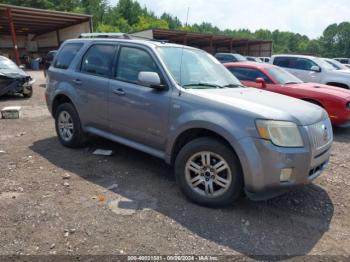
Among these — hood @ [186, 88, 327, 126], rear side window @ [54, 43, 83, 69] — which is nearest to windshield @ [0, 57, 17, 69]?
rear side window @ [54, 43, 83, 69]

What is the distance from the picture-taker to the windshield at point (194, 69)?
410cm

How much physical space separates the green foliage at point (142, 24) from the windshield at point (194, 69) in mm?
1365

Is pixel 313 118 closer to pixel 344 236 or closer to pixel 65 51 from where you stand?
pixel 344 236

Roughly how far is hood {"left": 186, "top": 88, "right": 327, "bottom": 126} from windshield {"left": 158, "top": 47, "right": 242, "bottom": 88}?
25 centimetres

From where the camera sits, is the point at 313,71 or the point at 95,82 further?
the point at 313,71

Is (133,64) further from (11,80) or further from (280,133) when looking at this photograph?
(11,80)

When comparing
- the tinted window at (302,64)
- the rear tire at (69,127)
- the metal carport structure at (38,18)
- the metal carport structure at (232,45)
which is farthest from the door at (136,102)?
the metal carport structure at (232,45)

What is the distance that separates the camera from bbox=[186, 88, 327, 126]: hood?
10.9ft

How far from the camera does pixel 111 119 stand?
470cm

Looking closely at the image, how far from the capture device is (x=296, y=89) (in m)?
7.60

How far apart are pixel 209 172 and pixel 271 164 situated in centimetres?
74

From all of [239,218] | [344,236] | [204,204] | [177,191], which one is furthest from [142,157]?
[344,236]

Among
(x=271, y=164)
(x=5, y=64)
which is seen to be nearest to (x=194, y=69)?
(x=271, y=164)

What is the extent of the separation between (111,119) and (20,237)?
213 centimetres
